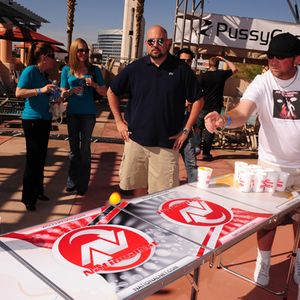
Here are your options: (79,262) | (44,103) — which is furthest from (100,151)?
(79,262)

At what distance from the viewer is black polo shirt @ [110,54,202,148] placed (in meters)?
3.23

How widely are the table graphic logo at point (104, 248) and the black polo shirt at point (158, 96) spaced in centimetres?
159

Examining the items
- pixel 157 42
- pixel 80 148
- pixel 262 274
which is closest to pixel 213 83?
pixel 80 148

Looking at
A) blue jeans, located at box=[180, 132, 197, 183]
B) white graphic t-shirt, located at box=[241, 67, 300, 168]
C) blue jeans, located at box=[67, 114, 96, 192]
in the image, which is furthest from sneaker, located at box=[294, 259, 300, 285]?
blue jeans, located at box=[67, 114, 96, 192]

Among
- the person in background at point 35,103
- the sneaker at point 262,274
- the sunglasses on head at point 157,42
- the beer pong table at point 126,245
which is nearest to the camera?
the beer pong table at point 126,245

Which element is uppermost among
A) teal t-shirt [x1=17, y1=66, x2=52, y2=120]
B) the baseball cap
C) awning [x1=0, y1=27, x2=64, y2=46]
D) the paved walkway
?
awning [x1=0, y1=27, x2=64, y2=46]

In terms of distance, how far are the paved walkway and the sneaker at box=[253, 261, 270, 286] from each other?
0.08 m

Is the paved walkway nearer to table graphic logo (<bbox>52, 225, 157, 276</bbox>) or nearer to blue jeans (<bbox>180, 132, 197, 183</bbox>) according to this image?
blue jeans (<bbox>180, 132, 197, 183</bbox>)

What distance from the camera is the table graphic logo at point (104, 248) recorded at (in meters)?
1.44

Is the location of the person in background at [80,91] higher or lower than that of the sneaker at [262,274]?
higher

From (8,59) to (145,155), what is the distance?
17.9 meters

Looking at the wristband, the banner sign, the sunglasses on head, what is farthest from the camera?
the banner sign

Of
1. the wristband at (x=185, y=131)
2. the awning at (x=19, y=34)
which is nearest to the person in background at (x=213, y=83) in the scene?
the wristband at (x=185, y=131)

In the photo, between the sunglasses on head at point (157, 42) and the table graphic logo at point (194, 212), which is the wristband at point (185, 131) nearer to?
the sunglasses on head at point (157, 42)
